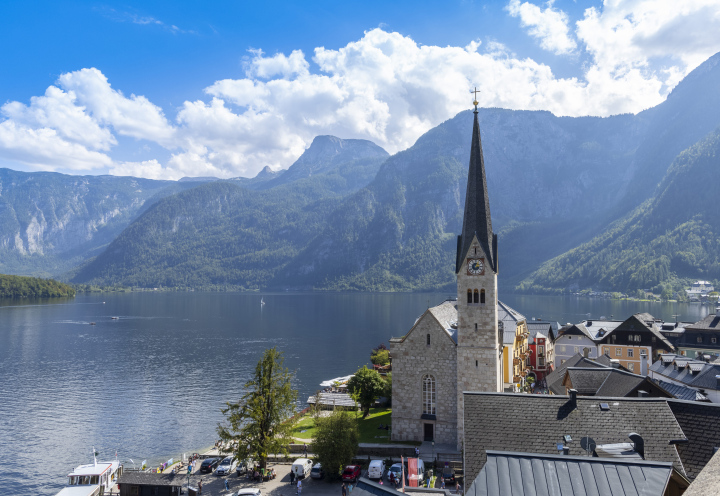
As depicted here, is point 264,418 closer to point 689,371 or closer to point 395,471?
point 395,471

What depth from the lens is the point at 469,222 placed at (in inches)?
1807

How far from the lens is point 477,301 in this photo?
1763 inches

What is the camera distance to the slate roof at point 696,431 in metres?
22.3

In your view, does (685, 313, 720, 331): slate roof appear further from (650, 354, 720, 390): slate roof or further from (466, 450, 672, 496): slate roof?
(466, 450, 672, 496): slate roof

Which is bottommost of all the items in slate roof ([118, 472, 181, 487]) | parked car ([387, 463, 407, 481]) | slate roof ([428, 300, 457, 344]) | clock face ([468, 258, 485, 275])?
slate roof ([118, 472, 181, 487])

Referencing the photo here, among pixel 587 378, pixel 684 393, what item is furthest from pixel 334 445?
pixel 684 393

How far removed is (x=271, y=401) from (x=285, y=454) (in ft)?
14.9

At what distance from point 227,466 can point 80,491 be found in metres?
11.7

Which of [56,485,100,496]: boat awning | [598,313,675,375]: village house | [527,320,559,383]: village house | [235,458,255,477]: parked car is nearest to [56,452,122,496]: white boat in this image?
[56,485,100,496]: boat awning

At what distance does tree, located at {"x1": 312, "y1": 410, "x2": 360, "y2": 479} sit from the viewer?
1556 inches

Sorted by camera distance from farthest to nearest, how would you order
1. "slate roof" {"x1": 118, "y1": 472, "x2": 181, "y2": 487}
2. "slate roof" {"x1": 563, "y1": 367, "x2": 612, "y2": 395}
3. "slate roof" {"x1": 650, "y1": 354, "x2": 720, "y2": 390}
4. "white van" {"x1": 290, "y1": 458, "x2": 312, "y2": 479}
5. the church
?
"slate roof" {"x1": 563, "y1": 367, "x2": 612, "y2": 395} < "slate roof" {"x1": 650, "y1": 354, "x2": 720, "y2": 390} < the church < "white van" {"x1": 290, "y1": 458, "x2": 312, "y2": 479} < "slate roof" {"x1": 118, "y1": 472, "x2": 181, "y2": 487}

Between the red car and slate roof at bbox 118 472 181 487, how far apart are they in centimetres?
1230

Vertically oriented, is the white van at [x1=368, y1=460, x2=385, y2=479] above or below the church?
below

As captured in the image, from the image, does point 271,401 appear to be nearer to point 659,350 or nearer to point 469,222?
point 469,222
